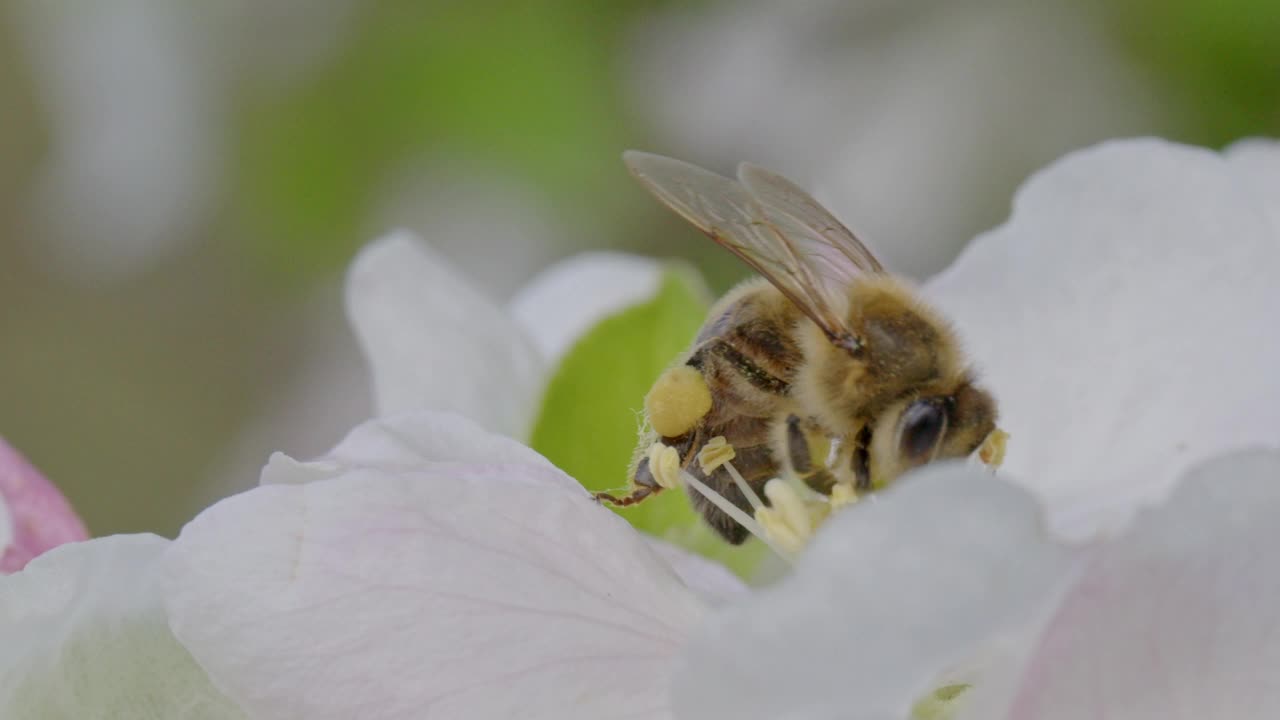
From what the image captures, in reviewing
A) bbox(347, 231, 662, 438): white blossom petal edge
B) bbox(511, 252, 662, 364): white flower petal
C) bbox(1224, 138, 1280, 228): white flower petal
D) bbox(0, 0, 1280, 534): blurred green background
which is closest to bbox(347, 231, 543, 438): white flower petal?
bbox(347, 231, 662, 438): white blossom petal edge

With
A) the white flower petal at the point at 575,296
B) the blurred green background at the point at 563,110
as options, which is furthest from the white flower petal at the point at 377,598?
the blurred green background at the point at 563,110

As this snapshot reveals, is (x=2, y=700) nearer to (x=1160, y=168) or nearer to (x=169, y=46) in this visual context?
(x=1160, y=168)

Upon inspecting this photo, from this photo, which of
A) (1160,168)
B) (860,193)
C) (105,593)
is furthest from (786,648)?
(860,193)

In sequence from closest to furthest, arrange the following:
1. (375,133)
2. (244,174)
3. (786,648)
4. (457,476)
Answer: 1. (786,648)
2. (457,476)
3. (375,133)
4. (244,174)

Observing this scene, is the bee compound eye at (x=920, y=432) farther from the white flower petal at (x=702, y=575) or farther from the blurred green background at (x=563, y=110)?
the blurred green background at (x=563, y=110)

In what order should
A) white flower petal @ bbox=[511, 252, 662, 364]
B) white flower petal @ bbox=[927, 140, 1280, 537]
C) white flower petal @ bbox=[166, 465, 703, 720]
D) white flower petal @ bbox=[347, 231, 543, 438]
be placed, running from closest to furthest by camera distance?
white flower petal @ bbox=[166, 465, 703, 720] → white flower petal @ bbox=[927, 140, 1280, 537] → white flower petal @ bbox=[347, 231, 543, 438] → white flower petal @ bbox=[511, 252, 662, 364]

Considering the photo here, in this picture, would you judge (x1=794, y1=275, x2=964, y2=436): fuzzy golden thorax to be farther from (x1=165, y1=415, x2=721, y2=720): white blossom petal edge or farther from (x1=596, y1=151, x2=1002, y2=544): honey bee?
(x1=165, y1=415, x2=721, y2=720): white blossom petal edge
